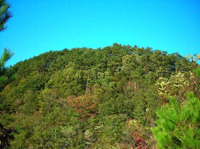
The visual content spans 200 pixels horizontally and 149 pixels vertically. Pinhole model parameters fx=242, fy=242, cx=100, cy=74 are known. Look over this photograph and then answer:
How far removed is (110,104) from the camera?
2525 cm

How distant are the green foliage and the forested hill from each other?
12.3 m

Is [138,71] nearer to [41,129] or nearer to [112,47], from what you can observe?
[112,47]

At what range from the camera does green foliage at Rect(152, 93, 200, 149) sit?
2156 mm

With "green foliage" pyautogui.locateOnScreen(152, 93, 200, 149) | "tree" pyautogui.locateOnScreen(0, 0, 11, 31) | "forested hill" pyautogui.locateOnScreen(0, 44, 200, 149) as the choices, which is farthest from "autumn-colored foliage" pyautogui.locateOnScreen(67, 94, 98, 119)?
"green foliage" pyautogui.locateOnScreen(152, 93, 200, 149)

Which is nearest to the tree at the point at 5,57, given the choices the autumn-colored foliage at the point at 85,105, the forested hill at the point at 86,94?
the forested hill at the point at 86,94

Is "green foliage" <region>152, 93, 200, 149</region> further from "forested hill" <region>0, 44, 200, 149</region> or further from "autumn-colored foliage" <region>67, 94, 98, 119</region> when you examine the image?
"autumn-colored foliage" <region>67, 94, 98, 119</region>

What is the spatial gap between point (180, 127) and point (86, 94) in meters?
25.1

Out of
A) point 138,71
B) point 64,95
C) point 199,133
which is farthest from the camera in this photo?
point 138,71

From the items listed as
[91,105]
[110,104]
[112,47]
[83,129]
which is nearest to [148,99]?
[110,104]

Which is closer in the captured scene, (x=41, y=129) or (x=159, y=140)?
(x=159, y=140)

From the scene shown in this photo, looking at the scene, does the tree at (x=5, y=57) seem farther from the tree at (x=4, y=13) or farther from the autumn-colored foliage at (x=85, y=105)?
the autumn-colored foliage at (x=85, y=105)

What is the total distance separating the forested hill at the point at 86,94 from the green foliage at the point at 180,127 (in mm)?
12307

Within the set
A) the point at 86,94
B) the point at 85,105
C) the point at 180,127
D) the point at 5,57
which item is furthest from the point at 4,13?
the point at 86,94

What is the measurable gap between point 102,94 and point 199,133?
24.7m
